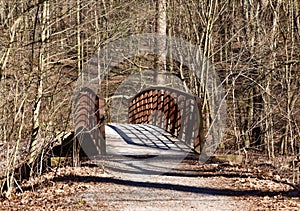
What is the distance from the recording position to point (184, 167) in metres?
9.18

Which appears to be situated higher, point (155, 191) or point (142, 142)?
point (142, 142)

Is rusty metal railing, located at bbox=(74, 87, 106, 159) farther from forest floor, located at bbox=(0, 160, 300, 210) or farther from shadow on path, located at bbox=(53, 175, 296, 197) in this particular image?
shadow on path, located at bbox=(53, 175, 296, 197)

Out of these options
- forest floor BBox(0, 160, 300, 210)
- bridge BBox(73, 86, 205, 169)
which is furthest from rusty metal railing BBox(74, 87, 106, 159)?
forest floor BBox(0, 160, 300, 210)

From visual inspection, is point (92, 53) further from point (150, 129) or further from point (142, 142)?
point (150, 129)

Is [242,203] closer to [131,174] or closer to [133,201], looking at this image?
[133,201]

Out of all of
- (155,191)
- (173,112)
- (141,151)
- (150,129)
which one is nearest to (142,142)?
(141,151)

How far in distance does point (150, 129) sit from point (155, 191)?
23.5ft

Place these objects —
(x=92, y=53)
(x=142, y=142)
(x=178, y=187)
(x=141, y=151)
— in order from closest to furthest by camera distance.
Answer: (x=178, y=187), (x=92, y=53), (x=141, y=151), (x=142, y=142)

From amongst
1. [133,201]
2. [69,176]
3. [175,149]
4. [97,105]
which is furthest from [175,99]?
[133,201]

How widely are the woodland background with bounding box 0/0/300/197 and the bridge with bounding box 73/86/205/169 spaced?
0.53 meters

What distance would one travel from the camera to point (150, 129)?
14328mm

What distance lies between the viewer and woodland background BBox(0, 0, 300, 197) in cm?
703

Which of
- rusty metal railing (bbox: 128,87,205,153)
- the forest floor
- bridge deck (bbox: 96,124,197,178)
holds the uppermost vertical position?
rusty metal railing (bbox: 128,87,205,153)

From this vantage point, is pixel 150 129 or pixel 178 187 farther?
pixel 150 129
